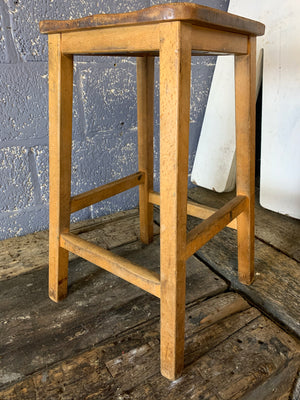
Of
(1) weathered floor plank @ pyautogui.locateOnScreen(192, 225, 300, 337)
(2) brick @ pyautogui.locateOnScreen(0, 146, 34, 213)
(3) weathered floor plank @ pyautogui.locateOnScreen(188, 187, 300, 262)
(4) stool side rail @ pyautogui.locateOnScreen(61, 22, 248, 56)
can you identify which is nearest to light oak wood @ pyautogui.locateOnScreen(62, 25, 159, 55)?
(4) stool side rail @ pyautogui.locateOnScreen(61, 22, 248, 56)

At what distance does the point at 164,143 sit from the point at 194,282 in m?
0.60

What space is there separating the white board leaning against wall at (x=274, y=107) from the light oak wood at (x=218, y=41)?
661mm

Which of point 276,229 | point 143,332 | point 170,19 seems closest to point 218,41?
point 170,19

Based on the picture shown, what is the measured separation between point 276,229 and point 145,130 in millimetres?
707

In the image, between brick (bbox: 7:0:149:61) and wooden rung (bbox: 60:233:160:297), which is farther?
brick (bbox: 7:0:149:61)

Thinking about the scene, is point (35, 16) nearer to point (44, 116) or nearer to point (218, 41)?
point (44, 116)

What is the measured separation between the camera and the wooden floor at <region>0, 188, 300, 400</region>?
0.77m

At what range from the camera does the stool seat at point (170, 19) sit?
0.61 meters

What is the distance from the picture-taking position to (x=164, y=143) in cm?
67

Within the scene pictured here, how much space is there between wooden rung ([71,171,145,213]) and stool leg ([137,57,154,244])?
0.04 m

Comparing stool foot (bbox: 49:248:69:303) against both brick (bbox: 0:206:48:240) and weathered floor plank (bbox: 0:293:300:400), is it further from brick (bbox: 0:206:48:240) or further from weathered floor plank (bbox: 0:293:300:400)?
brick (bbox: 0:206:48:240)

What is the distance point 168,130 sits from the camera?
2.15 ft

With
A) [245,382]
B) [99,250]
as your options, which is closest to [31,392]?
[99,250]

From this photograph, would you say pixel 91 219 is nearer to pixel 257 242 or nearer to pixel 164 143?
pixel 257 242
